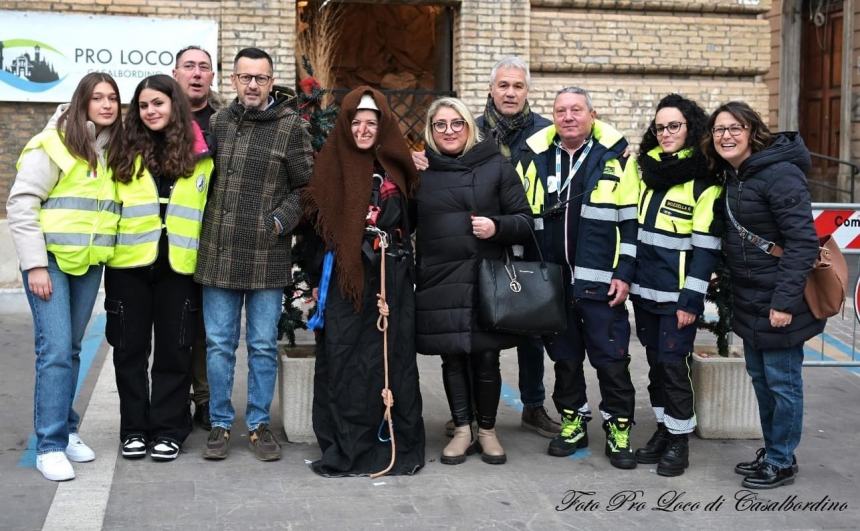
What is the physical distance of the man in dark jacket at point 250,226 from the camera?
561cm

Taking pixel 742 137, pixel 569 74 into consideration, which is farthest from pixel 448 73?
pixel 742 137

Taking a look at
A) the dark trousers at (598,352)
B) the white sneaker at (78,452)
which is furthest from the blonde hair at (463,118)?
the white sneaker at (78,452)

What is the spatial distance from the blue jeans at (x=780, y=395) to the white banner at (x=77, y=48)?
665cm

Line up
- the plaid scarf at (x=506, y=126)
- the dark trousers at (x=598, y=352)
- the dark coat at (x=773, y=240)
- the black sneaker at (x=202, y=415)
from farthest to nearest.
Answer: the black sneaker at (x=202, y=415)
the plaid scarf at (x=506, y=126)
the dark trousers at (x=598, y=352)
the dark coat at (x=773, y=240)

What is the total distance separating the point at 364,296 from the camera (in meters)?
5.61

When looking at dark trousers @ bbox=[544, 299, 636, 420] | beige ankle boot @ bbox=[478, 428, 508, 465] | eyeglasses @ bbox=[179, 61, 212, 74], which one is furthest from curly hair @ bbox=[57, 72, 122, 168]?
dark trousers @ bbox=[544, 299, 636, 420]

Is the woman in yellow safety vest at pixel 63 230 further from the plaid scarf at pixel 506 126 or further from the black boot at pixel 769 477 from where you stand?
the black boot at pixel 769 477

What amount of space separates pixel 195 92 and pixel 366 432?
6.82 feet

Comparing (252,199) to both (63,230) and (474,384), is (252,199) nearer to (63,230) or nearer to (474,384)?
(63,230)

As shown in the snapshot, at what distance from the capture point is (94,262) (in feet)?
17.8

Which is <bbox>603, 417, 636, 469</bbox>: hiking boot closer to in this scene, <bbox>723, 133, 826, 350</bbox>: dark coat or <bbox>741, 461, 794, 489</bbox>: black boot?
<bbox>741, 461, 794, 489</bbox>: black boot

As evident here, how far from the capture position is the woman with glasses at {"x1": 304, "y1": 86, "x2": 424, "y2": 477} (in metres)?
5.52

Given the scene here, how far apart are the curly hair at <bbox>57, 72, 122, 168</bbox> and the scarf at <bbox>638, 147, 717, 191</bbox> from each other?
263 centimetres

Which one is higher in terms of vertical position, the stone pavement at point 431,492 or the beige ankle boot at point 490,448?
the beige ankle boot at point 490,448
